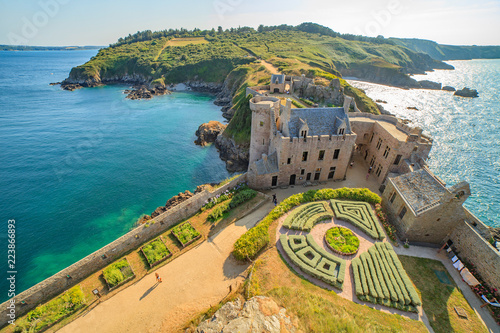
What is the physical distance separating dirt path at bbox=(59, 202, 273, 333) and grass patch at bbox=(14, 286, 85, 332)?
4.81 ft

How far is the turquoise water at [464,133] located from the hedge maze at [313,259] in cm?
4020

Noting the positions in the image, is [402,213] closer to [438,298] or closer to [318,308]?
[438,298]

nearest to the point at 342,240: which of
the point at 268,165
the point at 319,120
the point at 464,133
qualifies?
the point at 268,165

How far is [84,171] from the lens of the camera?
54781 mm

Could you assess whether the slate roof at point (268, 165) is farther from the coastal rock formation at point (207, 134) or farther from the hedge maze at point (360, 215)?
the coastal rock formation at point (207, 134)

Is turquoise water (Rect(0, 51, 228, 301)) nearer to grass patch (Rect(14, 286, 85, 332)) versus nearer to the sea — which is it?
the sea

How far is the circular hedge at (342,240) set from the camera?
26228 mm

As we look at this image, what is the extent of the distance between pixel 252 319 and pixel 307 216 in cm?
1589

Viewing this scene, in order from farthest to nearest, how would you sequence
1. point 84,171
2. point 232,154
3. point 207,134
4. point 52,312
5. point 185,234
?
point 207,134 < point 232,154 < point 84,171 < point 185,234 < point 52,312

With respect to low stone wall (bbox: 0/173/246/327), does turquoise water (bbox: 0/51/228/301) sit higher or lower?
lower

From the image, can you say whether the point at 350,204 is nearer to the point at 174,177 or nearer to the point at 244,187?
the point at 244,187

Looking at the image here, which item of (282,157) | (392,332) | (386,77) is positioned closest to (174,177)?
(282,157)

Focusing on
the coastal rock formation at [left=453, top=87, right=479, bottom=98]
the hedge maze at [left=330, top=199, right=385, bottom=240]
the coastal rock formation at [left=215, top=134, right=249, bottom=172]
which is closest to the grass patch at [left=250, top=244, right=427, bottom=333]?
the hedge maze at [left=330, top=199, right=385, bottom=240]

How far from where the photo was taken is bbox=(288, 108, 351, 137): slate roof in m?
37.9
